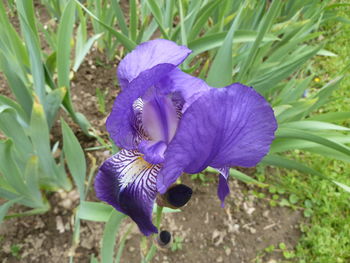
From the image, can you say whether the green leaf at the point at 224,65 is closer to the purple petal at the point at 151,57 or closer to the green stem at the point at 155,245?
the purple petal at the point at 151,57

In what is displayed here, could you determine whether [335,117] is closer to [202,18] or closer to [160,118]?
[202,18]

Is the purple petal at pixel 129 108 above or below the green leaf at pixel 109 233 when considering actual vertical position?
above

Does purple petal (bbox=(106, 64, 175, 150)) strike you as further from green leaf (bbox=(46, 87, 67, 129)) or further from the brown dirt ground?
the brown dirt ground

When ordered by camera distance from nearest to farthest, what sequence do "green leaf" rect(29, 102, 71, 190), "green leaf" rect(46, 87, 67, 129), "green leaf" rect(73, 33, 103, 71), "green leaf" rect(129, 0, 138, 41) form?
"green leaf" rect(29, 102, 71, 190), "green leaf" rect(46, 87, 67, 129), "green leaf" rect(129, 0, 138, 41), "green leaf" rect(73, 33, 103, 71)

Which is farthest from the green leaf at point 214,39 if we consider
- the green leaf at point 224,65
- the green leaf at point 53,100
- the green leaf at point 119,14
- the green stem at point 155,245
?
the green stem at point 155,245

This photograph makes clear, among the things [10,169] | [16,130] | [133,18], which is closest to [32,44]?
[16,130]

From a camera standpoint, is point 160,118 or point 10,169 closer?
point 160,118

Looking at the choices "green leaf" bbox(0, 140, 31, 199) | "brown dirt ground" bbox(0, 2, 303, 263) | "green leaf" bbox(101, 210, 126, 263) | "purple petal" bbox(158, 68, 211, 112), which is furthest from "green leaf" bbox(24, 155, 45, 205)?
"purple petal" bbox(158, 68, 211, 112)
